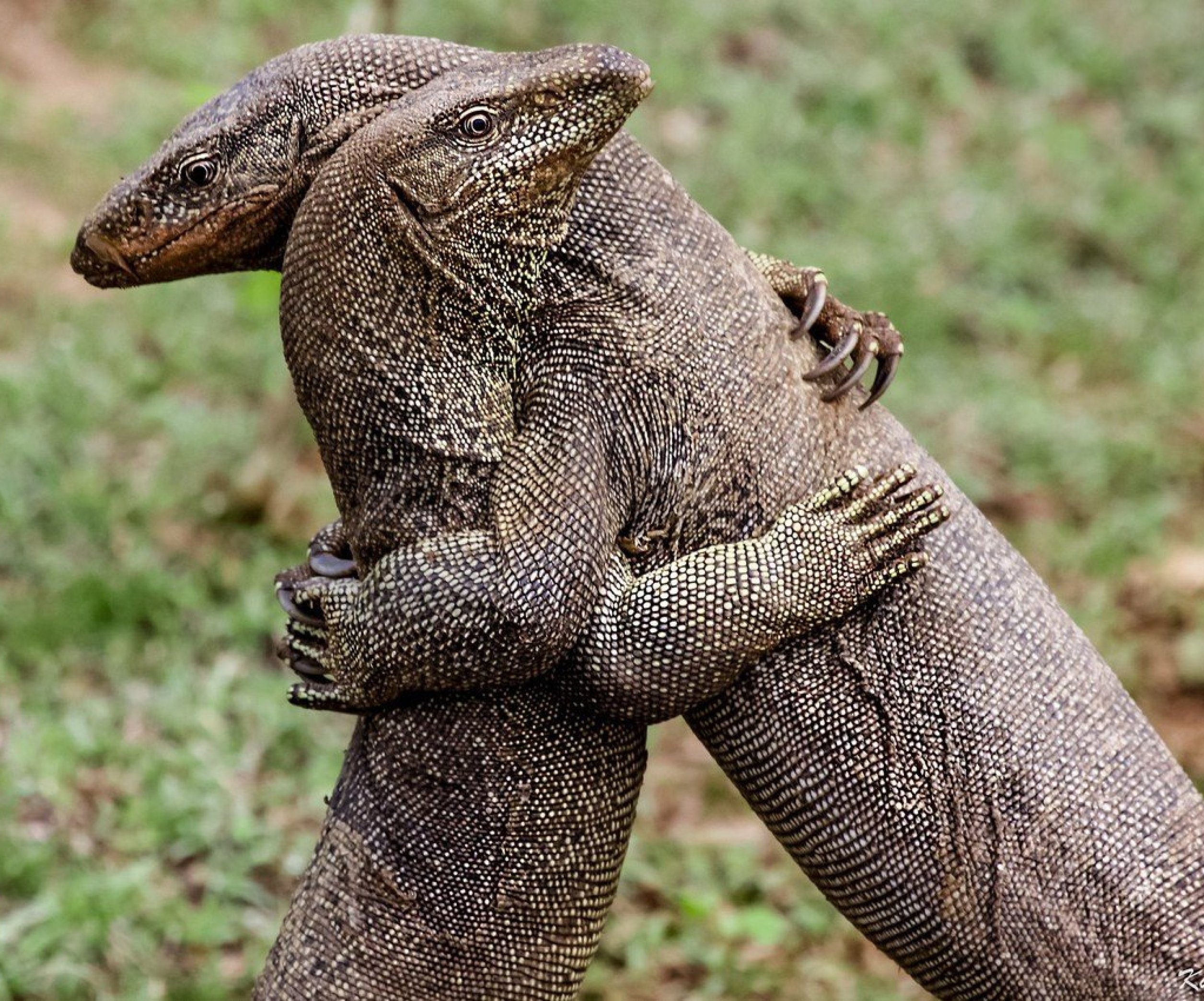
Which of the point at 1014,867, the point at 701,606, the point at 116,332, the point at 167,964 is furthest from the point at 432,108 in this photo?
the point at 116,332

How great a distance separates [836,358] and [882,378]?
0.39 feet

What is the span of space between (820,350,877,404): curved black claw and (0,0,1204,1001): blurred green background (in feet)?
7.22

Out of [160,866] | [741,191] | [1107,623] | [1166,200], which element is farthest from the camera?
[1166,200]

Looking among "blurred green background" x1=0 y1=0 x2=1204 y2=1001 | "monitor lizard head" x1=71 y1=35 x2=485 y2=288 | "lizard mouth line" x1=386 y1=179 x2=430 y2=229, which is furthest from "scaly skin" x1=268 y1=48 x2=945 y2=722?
Answer: "blurred green background" x1=0 y1=0 x2=1204 y2=1001

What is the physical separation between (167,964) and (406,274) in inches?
119

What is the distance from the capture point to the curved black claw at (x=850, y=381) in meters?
3.25

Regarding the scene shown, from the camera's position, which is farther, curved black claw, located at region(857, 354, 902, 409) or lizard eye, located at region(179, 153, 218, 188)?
curved black claw, located at region(857, 354, 902, 409)

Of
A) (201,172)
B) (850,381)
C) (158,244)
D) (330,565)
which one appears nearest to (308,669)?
(330,565)

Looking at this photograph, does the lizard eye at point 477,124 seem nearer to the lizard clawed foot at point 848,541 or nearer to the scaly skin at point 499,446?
the scaly skin at point 499,446

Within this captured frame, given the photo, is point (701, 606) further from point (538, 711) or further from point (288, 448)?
point (288, 448)

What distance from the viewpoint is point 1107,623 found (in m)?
7.18

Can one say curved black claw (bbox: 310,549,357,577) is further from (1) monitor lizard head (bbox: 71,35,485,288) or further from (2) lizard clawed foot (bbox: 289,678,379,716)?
(1) monitor lizard head (bbox: 71,35,485,288)

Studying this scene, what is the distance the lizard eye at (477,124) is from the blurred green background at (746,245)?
72.1 inches

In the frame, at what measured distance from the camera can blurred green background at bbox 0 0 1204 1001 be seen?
5.57 metres
